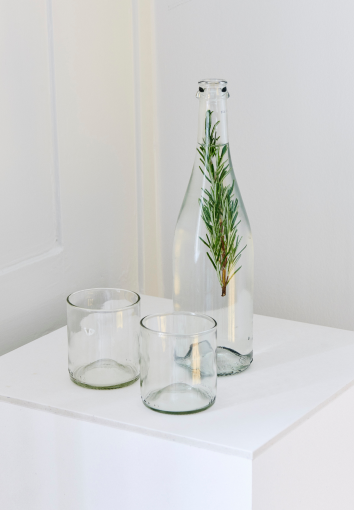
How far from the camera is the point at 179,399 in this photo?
633 mm

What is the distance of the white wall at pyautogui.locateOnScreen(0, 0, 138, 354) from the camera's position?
0.87 meters

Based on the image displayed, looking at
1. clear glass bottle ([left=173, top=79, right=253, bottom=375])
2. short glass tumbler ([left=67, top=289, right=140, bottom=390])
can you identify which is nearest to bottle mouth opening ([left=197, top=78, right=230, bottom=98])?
clear glass bottle ([left=173, top=79, right=253, bottom=375])

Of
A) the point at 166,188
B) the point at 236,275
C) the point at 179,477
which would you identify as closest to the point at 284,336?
the point at 236,275

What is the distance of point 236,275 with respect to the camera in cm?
72

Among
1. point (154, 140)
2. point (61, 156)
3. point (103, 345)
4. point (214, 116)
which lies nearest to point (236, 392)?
point (103, 345)

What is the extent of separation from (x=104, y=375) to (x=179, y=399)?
0.37ft

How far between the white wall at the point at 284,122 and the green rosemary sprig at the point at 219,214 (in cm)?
34

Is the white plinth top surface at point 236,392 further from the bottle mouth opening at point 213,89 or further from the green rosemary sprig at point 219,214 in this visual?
the bottle mouth opening at point 213,89

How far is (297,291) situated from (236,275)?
370mm

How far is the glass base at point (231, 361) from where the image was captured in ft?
2.36

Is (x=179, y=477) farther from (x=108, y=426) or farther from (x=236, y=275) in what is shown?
(x=236, y=275)

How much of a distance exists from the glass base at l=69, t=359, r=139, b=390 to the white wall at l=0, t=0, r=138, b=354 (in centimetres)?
23

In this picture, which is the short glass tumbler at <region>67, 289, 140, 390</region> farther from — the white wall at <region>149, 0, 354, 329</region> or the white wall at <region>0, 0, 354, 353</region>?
the white wall at <region>149, 0, 354, 329</region>

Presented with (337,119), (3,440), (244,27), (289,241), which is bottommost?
(3,440)
